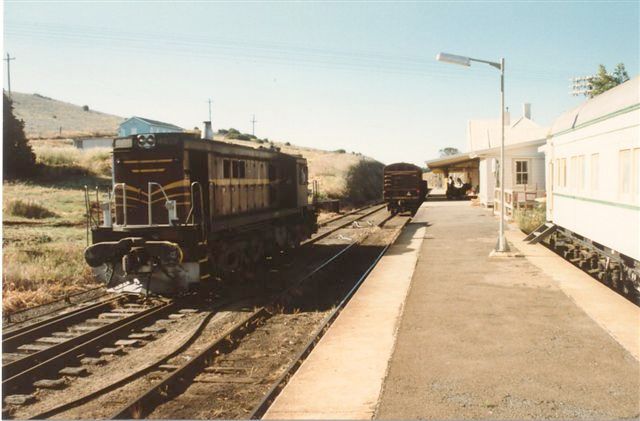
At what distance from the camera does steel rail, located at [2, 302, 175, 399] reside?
23.4 ft

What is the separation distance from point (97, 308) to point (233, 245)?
336 centimetres

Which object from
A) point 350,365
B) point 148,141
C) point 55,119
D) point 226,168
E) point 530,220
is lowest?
point 350,365

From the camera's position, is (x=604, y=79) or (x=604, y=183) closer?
(x=604, y=183)

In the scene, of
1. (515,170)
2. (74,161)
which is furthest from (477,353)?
(74,161)

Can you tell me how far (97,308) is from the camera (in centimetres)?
1087

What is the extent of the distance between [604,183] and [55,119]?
9024cm

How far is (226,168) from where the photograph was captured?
1302cm

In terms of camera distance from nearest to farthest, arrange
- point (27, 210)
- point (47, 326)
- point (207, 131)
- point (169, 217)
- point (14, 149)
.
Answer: point (47, 326) < point (169, 217) < point (207, 131) < point (27, 210) < point (14, 149)

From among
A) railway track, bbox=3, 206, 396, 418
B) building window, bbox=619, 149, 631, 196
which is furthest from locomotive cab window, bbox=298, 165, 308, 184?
building window, bbox=619, 149, 631, 196

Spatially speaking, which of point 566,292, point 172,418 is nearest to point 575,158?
point 566,292

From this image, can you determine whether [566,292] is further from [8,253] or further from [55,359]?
[8,253]

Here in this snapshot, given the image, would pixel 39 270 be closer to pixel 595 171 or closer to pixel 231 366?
pixel 231 366

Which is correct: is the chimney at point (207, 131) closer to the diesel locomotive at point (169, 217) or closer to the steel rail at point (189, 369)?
the diesel locomotive at point (169, 217)

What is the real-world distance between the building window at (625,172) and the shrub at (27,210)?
22722 millimetres
